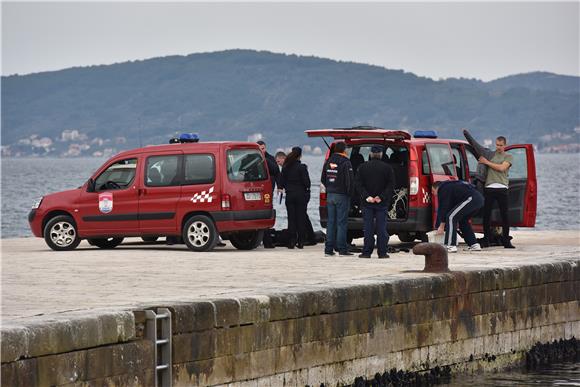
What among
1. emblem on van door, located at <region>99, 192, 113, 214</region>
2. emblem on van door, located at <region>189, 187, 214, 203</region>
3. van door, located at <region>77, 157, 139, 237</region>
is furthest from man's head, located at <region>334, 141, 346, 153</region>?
emblem on van door, located at <region>99, 192, 113, 214</region>

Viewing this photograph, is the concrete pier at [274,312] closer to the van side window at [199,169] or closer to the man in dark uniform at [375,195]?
the man in dark uniform at [375,195]

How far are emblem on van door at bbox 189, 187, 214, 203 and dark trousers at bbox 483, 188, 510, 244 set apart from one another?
4251 millimetres

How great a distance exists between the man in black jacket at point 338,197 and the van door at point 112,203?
308 cm

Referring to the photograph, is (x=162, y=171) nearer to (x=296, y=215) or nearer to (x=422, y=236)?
(x=296, y=215)

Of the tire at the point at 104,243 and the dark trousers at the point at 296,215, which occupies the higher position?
the dark trousers at the point at 296,215

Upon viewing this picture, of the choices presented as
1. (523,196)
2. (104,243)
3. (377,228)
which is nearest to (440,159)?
(523,196)

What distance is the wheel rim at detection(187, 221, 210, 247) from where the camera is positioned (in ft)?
69.4

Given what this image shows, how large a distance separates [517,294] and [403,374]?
285 cm

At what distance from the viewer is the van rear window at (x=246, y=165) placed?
69.3ft

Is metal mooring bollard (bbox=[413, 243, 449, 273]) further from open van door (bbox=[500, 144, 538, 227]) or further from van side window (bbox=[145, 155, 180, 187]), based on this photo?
open van door (bbox=[500, 144, 538, 227])

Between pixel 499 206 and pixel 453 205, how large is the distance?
5.32 feet

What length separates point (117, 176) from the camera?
21812 mm

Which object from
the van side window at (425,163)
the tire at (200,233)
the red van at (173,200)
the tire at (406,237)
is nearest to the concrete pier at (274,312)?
the tire at (200,233)

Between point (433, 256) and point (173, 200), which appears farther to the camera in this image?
point (173, 200)
